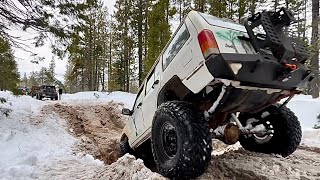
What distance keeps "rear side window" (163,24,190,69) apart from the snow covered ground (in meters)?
1.38

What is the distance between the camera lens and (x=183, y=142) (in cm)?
294

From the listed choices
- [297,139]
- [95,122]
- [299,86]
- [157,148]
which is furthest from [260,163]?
[95,122]

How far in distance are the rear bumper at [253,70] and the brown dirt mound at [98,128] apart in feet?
14.1

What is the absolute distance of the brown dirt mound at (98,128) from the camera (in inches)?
268

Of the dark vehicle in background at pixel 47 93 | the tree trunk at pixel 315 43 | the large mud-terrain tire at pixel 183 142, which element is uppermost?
the tree trunk at pixel 315 43

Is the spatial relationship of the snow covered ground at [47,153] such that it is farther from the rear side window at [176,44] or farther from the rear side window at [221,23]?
the rear side window at [221,23]

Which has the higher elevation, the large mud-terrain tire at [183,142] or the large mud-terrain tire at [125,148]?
the large mud-terrain tire at [183,142]

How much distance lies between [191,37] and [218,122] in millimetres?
1294

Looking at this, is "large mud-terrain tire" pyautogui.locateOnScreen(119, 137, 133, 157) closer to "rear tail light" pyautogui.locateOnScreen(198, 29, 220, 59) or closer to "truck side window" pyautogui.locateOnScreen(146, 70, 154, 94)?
"truck side window" pyautogui.locateOnScreen(146, 70, 154, 94)

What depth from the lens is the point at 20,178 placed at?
3.86m

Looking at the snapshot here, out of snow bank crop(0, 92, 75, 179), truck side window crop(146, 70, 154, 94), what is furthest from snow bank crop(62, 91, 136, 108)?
truck side window crop(146, 70, 154, 94)

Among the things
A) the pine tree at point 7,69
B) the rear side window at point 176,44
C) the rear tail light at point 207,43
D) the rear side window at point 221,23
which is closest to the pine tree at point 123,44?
the pine tree at point 7,69

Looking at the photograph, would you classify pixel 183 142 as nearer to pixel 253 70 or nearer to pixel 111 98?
pixel 253 70

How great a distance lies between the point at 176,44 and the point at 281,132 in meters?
1.94
